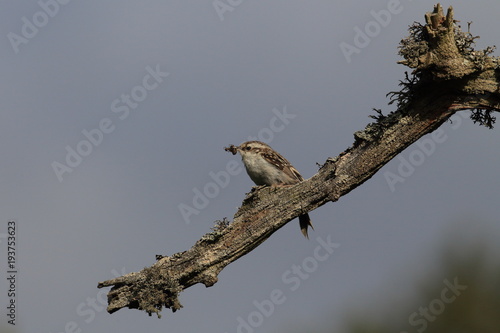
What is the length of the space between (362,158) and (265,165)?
121 inches

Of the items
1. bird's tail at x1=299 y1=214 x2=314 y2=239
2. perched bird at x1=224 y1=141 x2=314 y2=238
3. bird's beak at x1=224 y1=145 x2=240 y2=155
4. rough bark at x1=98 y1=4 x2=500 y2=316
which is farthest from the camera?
bird's beak at x1=224 y1=145 x2=240 y2=155

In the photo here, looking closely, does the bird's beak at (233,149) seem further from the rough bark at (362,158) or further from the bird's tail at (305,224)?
the rough bark at (362,158)

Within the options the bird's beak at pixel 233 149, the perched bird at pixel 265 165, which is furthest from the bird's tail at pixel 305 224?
the bird's beak at pixel 233 149

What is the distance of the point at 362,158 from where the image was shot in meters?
6.66

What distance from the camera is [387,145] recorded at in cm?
657

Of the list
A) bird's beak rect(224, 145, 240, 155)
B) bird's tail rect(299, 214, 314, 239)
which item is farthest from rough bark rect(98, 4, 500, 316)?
bird's beak rect(224, 145, 240, 155)

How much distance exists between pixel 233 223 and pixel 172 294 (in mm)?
1039

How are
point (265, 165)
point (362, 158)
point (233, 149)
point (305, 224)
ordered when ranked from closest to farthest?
point (362, 158) → point (305, 224) → point (265, 165) → point (233, 149)

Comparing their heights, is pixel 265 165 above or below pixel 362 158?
above

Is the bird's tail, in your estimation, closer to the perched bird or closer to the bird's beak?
the perched bird

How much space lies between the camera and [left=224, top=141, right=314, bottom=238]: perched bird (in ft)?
30.9

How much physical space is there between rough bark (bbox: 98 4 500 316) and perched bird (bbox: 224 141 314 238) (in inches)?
82.9

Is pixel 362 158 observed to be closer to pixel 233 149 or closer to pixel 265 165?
pixel 265 165

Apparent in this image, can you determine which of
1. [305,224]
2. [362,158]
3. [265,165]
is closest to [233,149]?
[265,165]
